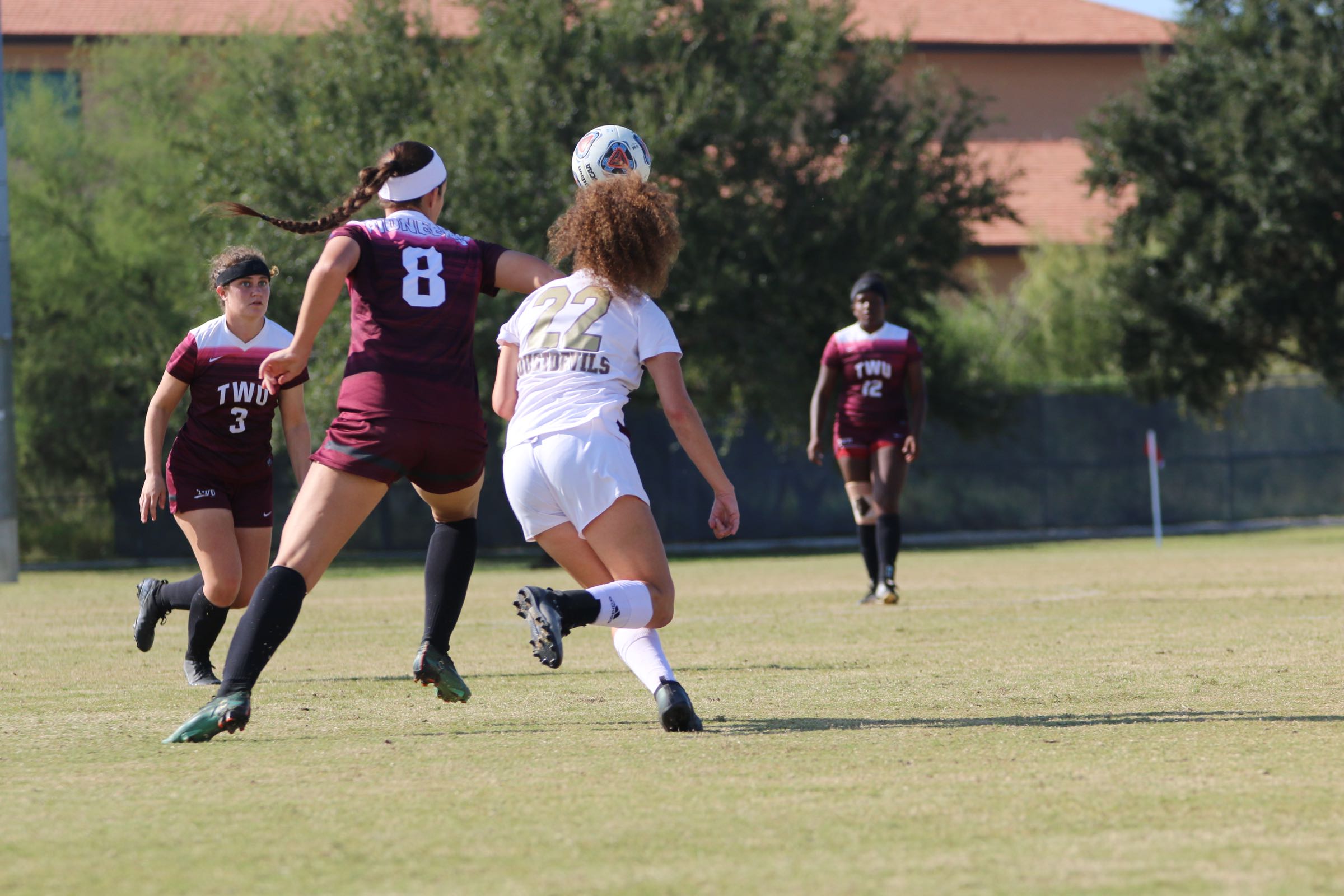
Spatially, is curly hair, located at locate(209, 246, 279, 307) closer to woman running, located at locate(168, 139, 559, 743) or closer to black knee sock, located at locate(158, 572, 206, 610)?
black knee sock, located at locate(158, 572, 206, 610)

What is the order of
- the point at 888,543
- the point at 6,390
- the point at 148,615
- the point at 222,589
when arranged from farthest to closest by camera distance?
the point at 6,390 < the point at 888,543 < the point at 148,615 < the point at 222,589

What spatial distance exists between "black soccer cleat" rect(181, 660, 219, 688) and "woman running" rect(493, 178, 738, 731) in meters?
2.47

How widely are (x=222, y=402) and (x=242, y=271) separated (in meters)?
0.62

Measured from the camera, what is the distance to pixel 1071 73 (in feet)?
155

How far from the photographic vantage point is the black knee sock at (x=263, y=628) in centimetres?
526

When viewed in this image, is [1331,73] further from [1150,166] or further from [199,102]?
[199,102]

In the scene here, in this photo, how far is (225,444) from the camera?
757cm

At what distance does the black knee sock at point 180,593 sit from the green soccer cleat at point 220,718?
2496 mm

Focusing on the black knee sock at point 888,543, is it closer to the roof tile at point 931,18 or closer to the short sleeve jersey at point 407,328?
the short sleeve jersey at point 407,328

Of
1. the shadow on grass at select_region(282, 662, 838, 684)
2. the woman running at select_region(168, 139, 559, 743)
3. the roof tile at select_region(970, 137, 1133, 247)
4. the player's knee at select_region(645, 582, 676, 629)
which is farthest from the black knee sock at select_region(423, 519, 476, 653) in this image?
the roof tile at select_region(970, 137, 1133, 247)

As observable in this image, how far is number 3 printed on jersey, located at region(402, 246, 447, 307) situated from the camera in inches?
217

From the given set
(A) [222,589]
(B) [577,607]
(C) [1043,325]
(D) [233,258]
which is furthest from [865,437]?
(C) [1043,325]

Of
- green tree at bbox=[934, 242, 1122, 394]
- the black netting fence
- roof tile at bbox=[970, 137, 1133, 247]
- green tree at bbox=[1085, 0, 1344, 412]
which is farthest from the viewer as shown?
roof tile at bbox=[970, 137, 1133, 247]

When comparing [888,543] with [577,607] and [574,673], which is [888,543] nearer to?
[574,673]
